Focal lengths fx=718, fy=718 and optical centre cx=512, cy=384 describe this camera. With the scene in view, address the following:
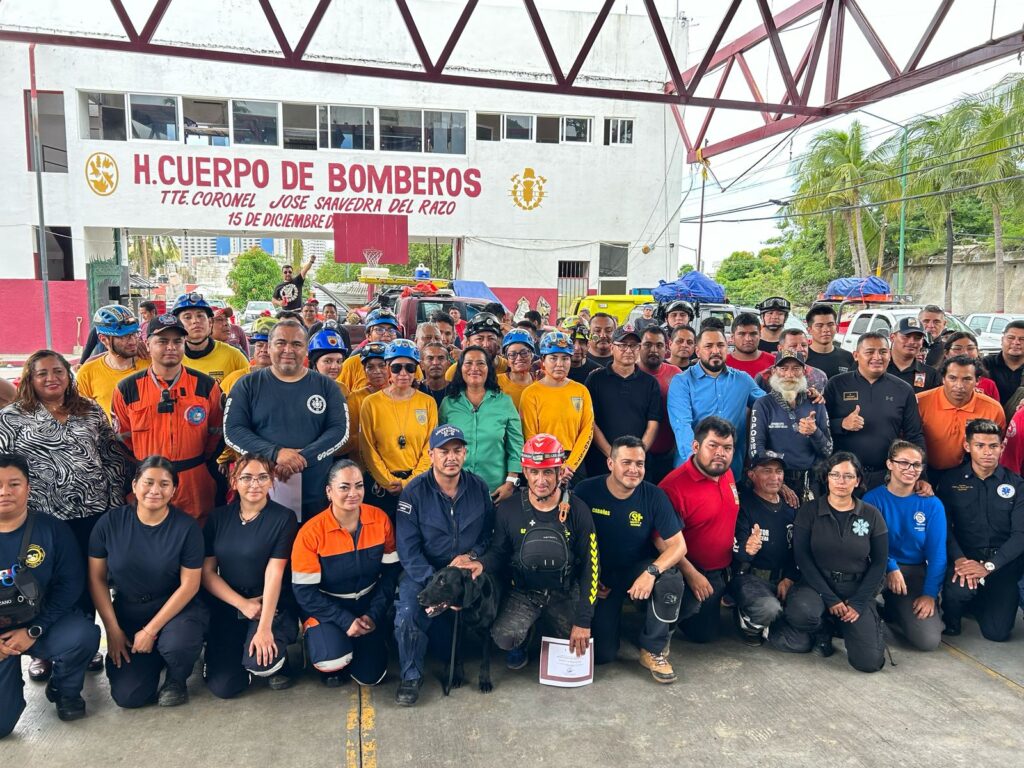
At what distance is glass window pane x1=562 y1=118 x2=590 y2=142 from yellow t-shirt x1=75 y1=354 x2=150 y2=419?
65.0 feet

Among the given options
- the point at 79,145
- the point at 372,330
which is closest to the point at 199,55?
the point at 372,330

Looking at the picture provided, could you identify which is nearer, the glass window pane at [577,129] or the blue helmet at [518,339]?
the blue helmet at [518,339]

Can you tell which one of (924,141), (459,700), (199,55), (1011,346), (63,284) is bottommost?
(459,700)

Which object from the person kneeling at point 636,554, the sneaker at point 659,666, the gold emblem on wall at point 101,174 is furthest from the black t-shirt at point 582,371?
the gold emblem on wall at point 101,174

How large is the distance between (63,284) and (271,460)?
838 inches

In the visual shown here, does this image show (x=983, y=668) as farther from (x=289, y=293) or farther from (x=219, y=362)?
(x=289, y=293)

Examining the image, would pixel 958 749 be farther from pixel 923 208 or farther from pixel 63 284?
pixel 923 208

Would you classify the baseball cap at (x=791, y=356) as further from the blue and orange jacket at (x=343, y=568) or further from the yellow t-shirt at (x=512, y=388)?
the blue and orange jacket at (x=343, y=568)

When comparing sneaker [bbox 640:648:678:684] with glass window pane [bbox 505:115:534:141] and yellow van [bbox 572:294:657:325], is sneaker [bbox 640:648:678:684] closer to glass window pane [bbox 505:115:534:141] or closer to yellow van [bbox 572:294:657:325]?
yellow van [bbox 572:294:657:325]

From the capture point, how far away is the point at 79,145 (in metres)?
20.8

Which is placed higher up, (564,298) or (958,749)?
(564,298)

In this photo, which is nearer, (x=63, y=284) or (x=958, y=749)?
(x=958, y=749)

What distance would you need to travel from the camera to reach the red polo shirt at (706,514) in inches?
183

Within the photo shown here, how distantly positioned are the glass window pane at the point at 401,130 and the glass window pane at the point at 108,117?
7547 millimetres
